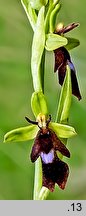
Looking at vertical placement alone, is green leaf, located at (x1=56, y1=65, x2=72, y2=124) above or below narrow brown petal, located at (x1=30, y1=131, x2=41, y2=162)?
above

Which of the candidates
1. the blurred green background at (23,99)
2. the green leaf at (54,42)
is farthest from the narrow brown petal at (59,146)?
the blurred green background at (23,99)

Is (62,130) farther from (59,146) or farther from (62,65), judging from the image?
(62,65)

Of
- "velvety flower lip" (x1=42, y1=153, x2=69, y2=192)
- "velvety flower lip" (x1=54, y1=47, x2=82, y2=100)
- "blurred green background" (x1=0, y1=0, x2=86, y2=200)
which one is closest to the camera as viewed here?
"velvety flower lip" (x1=42, y1=153, x2=69, y2=192)

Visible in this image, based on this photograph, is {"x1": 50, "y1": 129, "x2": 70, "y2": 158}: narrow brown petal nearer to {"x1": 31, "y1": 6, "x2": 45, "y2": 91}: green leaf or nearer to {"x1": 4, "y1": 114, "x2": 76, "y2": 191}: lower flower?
{"x1": 4, "y1": 114, "x2": 76, "y2": 191}: lower flower

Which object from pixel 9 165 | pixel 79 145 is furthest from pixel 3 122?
pixel 79 145

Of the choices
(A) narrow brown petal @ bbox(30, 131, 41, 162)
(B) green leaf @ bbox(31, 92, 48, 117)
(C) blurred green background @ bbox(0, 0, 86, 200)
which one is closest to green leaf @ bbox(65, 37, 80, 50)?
(B) green leaf @ bbox(31, 92, 48, 117)

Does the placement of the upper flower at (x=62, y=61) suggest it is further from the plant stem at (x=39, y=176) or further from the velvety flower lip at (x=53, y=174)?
the velvety flower lip at (x=53, y=174)
